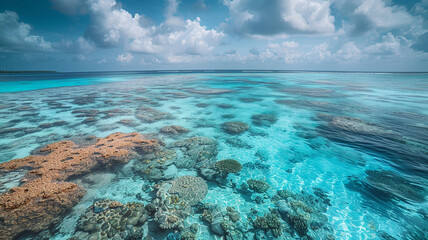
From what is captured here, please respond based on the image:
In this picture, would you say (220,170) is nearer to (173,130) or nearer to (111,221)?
(111,221)

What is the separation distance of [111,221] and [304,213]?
746cm

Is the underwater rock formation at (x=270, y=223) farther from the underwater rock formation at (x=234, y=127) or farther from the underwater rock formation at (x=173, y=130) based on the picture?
the underwater rock formation at (x=173, y=130)

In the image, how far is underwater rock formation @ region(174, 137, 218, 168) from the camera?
9951 mm

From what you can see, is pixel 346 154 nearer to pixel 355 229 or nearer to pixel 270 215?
pixel 355 229

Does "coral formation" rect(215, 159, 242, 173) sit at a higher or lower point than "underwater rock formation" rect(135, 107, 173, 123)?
lower

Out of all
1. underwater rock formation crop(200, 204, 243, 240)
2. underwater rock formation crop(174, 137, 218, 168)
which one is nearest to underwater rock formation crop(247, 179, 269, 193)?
underwater rock formation crop(200, 204, 243, 240)

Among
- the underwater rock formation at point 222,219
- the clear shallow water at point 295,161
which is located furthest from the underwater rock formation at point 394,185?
the underwater rock formation at point 222,219

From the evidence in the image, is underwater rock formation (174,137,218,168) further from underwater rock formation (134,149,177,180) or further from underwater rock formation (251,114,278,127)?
underwater rock formation (251,114,278,127)

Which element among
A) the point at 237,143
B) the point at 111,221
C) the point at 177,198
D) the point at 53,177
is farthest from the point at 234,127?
the point at 53,177

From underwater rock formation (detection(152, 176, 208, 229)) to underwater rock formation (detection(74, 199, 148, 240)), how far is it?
0.68 m

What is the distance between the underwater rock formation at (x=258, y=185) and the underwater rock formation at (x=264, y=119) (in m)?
8.86

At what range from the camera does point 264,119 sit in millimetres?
18000

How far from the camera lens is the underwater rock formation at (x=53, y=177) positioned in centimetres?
574

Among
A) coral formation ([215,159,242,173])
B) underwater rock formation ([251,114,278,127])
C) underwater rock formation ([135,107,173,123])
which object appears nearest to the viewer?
coral formation ([215,159,242,173])
